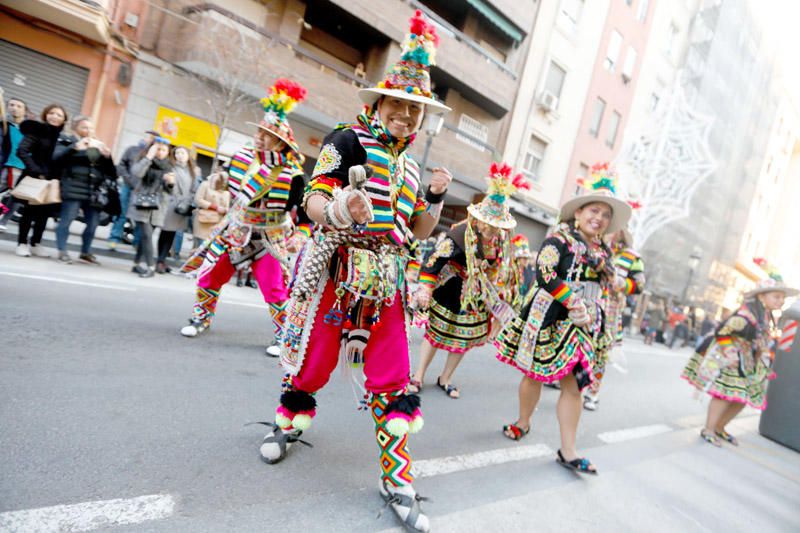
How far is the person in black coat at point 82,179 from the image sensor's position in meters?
6.43

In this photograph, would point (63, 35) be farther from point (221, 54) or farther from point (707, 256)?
point (707, 256)

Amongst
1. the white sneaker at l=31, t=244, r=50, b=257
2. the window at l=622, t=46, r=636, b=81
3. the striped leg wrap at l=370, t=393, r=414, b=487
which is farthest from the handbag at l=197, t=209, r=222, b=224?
the window at l=622, t=46, r=636, b=81

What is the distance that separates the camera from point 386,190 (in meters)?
2.40

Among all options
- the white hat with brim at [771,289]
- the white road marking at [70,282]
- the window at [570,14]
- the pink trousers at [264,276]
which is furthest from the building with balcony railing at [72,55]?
the window at [570,14]

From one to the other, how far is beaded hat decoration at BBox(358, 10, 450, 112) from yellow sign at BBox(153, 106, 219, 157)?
1144 cm

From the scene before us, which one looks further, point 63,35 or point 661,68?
point 661,68

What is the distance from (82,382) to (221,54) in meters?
10.9

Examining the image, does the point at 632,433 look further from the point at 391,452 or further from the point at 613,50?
the point at 613,50

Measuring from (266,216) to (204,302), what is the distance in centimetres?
105

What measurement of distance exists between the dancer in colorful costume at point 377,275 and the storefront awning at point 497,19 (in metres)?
16.5

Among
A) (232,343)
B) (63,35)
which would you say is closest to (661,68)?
(63,35)

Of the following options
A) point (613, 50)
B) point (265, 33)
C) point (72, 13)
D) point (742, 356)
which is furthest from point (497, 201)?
point (613, 50)

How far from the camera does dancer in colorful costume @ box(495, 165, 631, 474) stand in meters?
3.59

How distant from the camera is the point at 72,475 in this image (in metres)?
2.20
